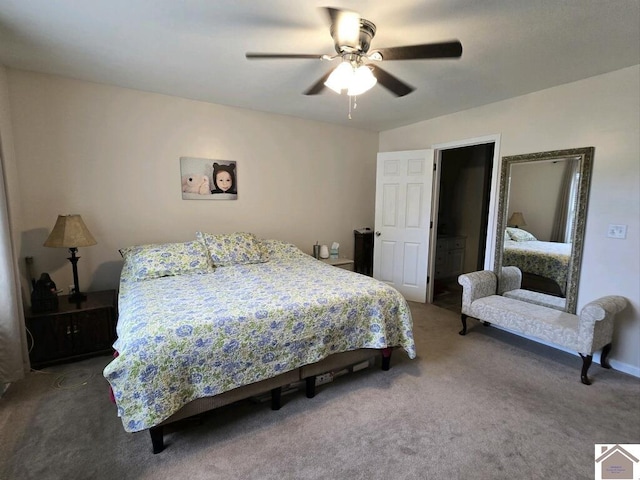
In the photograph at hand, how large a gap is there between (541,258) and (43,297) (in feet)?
14.8

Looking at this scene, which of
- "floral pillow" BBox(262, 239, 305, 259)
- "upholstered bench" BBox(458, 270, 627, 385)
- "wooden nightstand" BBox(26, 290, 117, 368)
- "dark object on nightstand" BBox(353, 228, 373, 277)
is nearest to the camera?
"upholstered bench" BBox(458, 270, 627, 385)

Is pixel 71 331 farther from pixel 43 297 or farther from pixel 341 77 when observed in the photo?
pixel 341 77

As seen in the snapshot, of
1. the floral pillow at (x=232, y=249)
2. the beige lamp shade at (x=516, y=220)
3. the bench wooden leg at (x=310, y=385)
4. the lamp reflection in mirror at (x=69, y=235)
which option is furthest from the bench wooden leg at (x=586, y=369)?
the lamp reflection in mirror at (x=69, y=235)

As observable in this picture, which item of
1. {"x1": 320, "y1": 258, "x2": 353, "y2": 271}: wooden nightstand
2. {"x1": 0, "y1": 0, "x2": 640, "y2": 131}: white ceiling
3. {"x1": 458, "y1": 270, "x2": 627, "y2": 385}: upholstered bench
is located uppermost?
{"x1": 0, "y1": 0, "x2": 640, "y2": 131}: white ceiling

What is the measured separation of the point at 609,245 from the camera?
258 cm

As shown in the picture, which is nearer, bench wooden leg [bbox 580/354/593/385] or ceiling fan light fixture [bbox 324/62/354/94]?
ceiling fan light fixture [bbox 324/62/354/94]

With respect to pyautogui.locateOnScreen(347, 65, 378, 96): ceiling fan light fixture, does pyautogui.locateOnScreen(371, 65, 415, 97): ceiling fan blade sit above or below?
above

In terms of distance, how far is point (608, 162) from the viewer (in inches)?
101

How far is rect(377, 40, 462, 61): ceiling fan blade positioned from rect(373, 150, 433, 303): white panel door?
2.31m

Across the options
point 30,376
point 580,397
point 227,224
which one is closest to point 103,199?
point 227,224

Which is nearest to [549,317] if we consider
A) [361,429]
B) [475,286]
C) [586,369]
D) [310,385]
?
[586,369]

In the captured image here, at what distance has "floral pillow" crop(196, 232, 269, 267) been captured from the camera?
3.14 metres

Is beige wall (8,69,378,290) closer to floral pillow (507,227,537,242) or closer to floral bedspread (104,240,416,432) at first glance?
floral bedspread (104,240,416,432)

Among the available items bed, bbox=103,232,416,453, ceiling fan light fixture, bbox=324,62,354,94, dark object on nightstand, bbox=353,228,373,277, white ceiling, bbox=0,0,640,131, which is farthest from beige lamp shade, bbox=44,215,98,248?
dark object on nightstand, bbox=353,228,373,277
